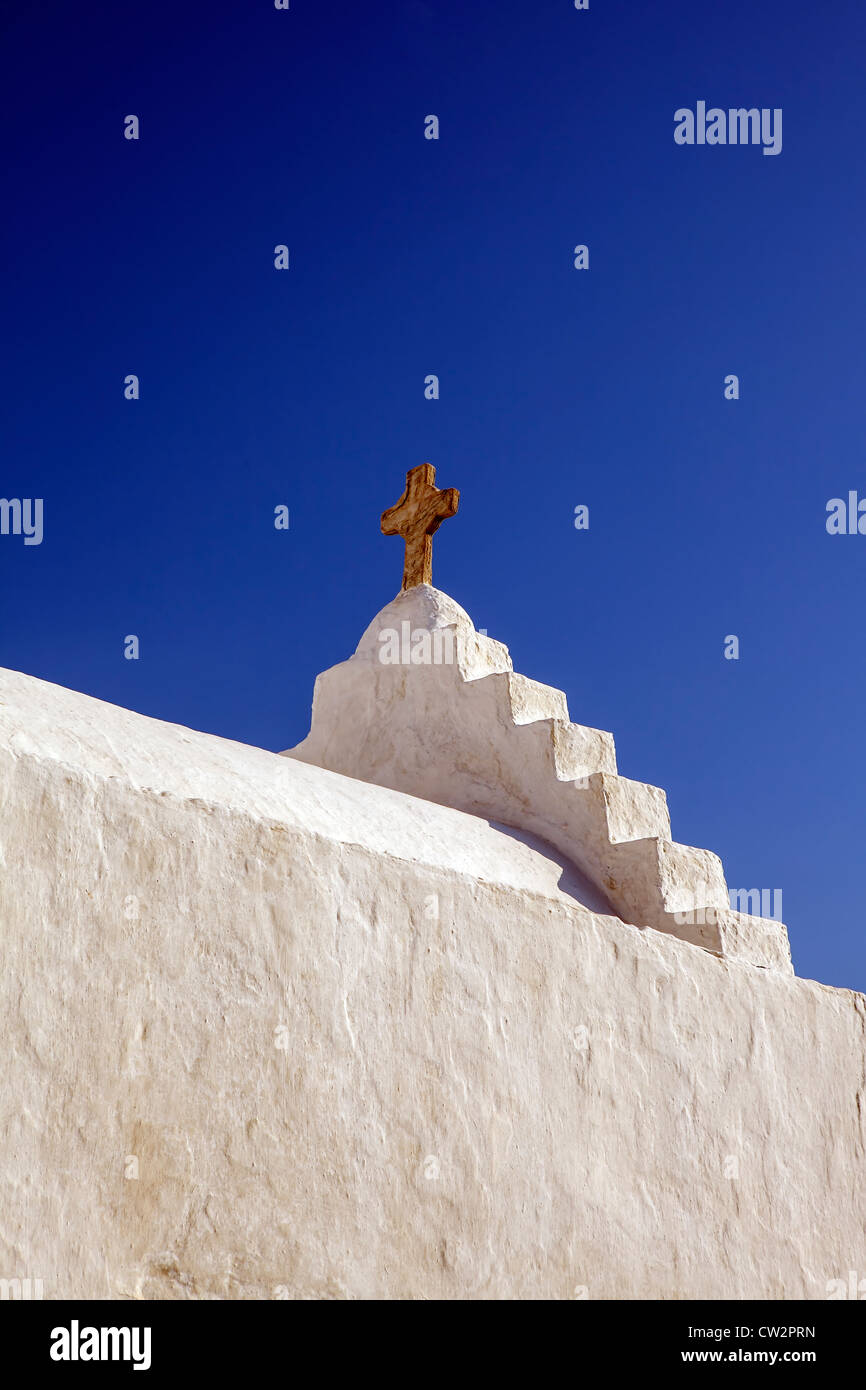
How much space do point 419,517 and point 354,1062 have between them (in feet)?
11.9

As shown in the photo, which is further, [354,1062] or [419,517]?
[419,517]

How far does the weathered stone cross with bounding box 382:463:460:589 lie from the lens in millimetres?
6691

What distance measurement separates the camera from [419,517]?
6.79 m

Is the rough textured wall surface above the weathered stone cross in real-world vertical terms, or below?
below

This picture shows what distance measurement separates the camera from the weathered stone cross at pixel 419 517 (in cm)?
669

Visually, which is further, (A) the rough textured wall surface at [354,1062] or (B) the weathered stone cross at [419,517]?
(B) the weathered stone cross at [419,517]

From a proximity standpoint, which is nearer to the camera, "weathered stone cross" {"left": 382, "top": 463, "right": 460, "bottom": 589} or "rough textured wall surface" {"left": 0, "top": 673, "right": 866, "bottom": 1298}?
"rough textured wall surface" {"left": 0, "top": 673, "right": 866, "bottom": 1298}

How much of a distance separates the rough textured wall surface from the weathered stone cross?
1.88 metres

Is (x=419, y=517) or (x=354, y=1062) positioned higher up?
(x=419, y=517)

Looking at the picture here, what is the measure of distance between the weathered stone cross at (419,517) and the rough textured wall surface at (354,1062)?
73.9 inches

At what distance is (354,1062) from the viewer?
3.88m

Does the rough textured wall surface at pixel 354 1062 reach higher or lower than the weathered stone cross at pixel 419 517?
lower

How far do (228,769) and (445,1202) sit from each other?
5.38 feet
